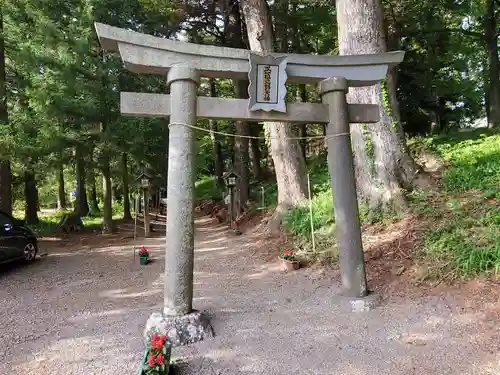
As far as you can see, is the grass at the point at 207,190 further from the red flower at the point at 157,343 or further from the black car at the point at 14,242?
the red flower at the point at 157,343

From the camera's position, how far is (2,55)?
10352mm

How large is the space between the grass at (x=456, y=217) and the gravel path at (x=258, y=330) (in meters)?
0.62

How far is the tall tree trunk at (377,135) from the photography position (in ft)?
21.8

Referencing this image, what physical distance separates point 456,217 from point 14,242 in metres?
7.94

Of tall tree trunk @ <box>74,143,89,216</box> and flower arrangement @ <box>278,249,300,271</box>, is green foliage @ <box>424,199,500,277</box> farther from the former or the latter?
tall tree trunk @ <box>74,143,89,216</box>

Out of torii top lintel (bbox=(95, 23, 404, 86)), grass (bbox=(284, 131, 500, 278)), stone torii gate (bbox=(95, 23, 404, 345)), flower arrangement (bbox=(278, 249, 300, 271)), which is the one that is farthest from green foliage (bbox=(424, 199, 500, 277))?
torii top lintel (bbox=(95, 23, 404, 86))

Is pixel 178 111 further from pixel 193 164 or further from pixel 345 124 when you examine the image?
pixel 345 124

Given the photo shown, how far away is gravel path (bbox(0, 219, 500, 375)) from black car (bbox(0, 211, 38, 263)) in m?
0.81

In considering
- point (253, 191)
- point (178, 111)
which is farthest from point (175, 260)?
point (253, 191)

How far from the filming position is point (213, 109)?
4.23 meters

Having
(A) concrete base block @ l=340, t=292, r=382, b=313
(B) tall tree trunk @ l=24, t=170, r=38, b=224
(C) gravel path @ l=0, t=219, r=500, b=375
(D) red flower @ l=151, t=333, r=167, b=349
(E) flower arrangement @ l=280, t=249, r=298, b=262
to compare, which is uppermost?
(B) tall tree trunk @ l=24, t=170, r=38, b=224

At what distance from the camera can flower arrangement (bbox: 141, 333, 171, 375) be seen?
9.64 feet

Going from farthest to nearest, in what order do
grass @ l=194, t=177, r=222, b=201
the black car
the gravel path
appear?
grass @ l=194, t=177, r=222, b=201, the black car, the gravel path

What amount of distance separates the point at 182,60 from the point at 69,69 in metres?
6.56
